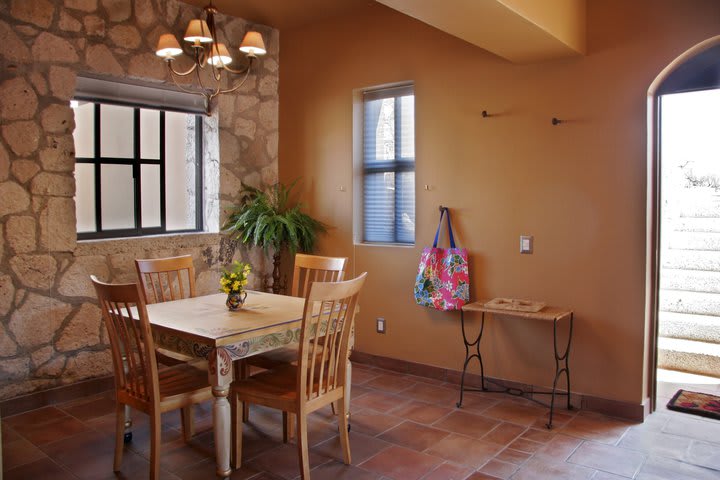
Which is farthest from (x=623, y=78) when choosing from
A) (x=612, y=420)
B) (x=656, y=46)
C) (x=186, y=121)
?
(x=186, y=121)

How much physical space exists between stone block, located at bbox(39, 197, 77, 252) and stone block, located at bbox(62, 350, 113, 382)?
72 centimetres

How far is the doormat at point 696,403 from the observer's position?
3519 mm

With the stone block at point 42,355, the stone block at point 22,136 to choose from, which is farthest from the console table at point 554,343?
the stone block at point 22,136

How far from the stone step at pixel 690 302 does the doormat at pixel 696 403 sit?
121 cm

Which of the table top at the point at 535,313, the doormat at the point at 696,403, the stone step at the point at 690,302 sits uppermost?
the table top at the point at 535,313

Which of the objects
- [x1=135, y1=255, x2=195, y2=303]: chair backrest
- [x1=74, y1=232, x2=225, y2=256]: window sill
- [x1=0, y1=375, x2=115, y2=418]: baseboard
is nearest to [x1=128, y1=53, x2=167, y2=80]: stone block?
[x1=74, y1=232, x2=225, y2=256]: window sill

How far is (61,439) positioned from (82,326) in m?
0.87

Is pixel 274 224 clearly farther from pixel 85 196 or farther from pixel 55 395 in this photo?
pixel 55 395

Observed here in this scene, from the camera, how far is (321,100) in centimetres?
477

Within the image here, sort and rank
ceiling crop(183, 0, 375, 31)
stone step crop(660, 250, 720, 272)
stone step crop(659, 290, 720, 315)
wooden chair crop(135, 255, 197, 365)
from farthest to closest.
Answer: stone step crop(660, 250, 720, 272) → stone step crop(659, 290, 720, 315) → ceiling crop(183, 0, 375, 31) → wooden chair crop(135, 255, 197, 365)

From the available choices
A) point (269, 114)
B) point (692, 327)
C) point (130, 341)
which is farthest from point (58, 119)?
point (692, 327)

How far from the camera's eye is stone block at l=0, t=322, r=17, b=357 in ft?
11.5

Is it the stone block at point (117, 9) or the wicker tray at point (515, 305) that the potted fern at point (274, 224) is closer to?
the stone block at point (117, 9)

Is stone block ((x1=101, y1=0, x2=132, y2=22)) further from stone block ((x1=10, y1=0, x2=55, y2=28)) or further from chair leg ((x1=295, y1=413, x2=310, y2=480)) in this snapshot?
chair leg ((x1=295, y1=413, x2=310, y2=480))
